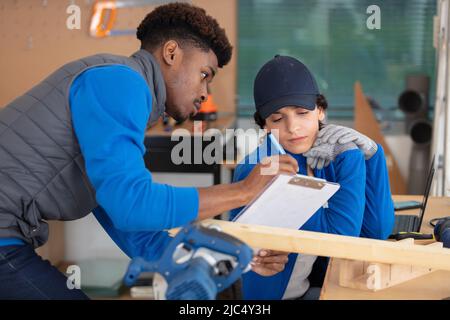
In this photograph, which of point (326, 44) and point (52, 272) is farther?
point (326, 44)

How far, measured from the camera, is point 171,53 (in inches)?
64.4

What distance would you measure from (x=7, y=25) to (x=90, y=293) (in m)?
2.51

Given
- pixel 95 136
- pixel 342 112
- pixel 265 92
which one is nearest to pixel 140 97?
pixel 95 136

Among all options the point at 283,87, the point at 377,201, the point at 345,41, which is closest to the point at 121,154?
the point at 283,87

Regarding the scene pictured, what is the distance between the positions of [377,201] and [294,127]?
0.35 m

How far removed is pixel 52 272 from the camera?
149 cm

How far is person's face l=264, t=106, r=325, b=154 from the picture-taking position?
1.86 m

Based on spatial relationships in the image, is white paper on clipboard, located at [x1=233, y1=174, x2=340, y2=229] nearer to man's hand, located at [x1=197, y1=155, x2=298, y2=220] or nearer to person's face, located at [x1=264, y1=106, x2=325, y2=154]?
man's hand, located at [x1=197, y1=155, x2=298, y2=220]

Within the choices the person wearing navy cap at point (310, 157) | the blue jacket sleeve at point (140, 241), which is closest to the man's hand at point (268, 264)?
the person wearing navy cap at point (310, 157)

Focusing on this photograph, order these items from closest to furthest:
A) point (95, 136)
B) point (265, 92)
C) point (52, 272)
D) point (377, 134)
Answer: point (95, 136)
point (52, 272)
point (265, 92)
point (377, 134)

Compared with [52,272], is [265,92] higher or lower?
higher

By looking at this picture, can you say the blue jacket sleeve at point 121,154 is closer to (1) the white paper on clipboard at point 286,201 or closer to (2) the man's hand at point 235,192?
(2) the man's hand at point 235,192

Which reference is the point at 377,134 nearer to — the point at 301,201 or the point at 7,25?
the point at 7,25

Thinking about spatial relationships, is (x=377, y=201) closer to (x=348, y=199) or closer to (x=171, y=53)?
(x=348, y=199)
